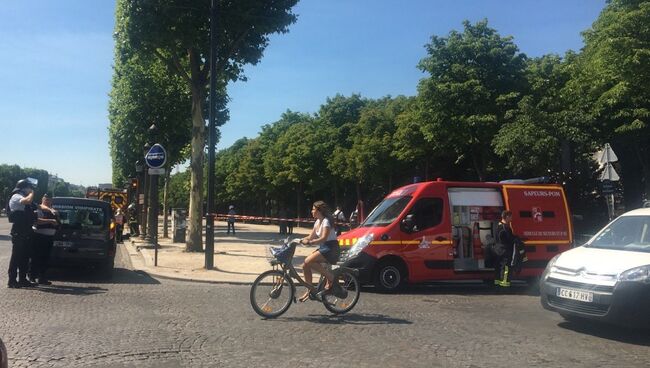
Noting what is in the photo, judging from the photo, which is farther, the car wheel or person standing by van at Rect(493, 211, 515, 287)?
the car wheel

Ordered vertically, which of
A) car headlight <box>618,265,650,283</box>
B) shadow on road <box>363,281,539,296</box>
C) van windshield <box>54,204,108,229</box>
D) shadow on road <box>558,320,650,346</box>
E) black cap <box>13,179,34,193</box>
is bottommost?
shadow on road <box>558,320,650,346</box>

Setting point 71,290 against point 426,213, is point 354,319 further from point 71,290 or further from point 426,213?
point 71,290

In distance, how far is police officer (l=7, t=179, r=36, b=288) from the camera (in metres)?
10.6

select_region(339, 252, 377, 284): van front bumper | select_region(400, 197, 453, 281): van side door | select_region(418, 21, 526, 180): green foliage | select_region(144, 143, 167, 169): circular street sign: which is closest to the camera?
select_region(339, 252, 377, 284): van front bumper

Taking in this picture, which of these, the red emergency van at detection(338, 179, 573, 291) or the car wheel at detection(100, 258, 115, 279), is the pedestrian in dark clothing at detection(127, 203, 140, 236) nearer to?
Answer: the car wheel at detection(100, 258, 115, 279)

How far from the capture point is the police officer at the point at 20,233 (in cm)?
1059

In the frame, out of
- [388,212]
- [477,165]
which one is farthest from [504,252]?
[477,165]

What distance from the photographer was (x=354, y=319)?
852cm

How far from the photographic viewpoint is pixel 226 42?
1886 centimetres

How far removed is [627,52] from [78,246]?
1694 cm

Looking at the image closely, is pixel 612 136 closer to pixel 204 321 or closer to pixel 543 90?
pixel 543 90

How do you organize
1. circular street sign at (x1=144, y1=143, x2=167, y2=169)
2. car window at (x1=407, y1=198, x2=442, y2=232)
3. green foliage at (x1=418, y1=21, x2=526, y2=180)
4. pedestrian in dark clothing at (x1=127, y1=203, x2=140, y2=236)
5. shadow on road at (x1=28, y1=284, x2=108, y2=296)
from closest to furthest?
shadow on road at (x1=28, y1=284, x2=108, y2=296)
car window at (x1=407, y1=198, x2=442, y2=232)
circular street sign at (x1=144, y1=143, x2=167, y2=169)
green foliage at (x1=418, y1=21, x2=526, y2=180)
pedestrian in dark clothing at (x1=127, y1=203, x2=140, y2=236)

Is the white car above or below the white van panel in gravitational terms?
below

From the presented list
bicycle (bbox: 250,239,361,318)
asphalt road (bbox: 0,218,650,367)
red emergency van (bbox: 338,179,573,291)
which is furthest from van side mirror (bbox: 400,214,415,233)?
bicycle (bbox: 250,239,361,318)
